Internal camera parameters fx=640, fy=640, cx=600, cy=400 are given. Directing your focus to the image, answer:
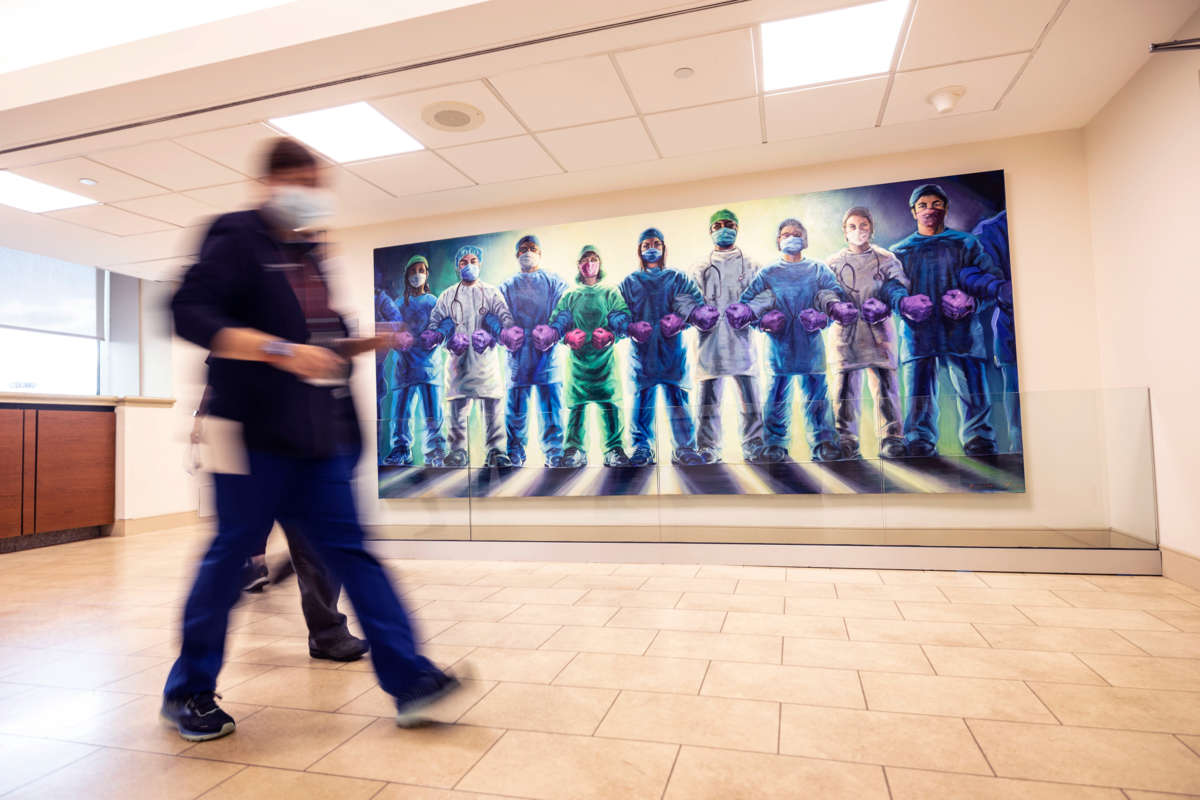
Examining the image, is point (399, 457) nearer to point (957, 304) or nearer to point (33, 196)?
point (33, 196)

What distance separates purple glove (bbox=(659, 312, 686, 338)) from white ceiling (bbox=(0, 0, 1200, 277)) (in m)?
1.11

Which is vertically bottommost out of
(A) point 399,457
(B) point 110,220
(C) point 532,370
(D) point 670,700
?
(D) point 670,700

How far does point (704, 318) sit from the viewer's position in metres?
4.99

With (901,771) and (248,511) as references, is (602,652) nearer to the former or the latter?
(901,771)

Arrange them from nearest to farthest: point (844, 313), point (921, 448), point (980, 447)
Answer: point (980, 447) → point (921, 448) → point (844, 313)

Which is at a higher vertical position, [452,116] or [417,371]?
[452,116]

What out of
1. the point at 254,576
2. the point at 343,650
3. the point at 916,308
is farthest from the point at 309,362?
the point at 916,308

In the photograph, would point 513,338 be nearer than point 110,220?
No

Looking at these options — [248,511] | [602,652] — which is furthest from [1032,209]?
[248,511]

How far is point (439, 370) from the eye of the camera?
5664mm

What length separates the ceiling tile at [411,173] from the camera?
4543 mm

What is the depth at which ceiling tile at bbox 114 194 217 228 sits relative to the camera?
4.98 metres

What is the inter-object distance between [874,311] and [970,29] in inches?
74.1

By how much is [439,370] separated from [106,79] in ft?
9.57
